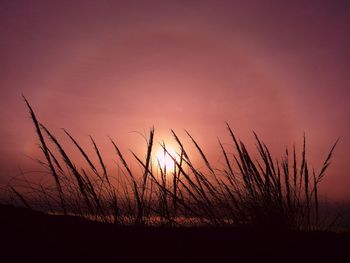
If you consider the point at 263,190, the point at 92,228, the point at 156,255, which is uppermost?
the point at 263,190

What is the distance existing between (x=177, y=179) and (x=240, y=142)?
554 mm

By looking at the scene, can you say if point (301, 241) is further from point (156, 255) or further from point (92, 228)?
point (92, 228)

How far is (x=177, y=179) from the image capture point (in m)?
2.01

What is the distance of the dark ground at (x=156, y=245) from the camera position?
1.05m

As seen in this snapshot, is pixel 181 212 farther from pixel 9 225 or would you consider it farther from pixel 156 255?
pixel 9 225

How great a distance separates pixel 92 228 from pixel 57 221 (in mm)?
206

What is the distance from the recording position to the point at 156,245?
128 centimetres

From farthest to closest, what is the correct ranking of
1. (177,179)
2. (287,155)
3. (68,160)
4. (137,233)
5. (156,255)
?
(287,155)
(177,179)
(68,160)
(137,233)
(156,255)

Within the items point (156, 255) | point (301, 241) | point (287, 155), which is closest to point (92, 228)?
point (156, 255)

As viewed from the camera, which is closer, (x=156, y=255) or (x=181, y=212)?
(x=156, y=255)

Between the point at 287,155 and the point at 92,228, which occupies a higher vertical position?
the point at 287,155

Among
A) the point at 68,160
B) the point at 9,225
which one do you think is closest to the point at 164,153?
the point at 68,160

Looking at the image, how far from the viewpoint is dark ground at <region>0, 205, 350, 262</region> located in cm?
105

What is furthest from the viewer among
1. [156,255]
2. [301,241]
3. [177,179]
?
[177,179]
